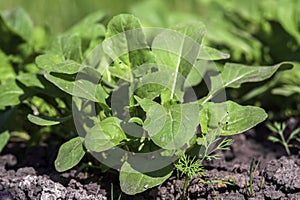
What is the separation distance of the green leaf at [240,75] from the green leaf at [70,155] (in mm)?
532

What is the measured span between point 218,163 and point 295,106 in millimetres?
815

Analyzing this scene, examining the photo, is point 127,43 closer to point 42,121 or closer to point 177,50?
point 177,50

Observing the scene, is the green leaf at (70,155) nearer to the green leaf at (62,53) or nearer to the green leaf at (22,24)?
the green leaf at (62,53)

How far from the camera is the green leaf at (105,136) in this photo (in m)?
1.57

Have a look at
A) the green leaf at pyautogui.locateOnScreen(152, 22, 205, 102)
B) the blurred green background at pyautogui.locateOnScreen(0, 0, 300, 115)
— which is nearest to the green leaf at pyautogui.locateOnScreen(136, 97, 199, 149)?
the green leaf at pyautogui.locateOnScreen(152, 22, 205, 102)

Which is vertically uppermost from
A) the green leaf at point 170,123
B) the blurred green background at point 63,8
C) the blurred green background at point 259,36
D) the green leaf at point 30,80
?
the green leaf at point 170,123

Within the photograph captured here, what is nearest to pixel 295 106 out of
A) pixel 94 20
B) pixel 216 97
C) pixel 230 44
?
pixel 230 44

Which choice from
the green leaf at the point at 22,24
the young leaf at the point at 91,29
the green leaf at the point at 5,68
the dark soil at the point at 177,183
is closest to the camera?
the dark soil at the point at 177,183

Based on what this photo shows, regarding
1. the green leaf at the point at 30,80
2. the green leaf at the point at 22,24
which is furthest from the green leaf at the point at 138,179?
the green leaf at the point at 22,24

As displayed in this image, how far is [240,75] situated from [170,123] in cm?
52

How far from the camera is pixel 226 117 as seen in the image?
1674mm

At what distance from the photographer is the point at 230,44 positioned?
8.71 ft

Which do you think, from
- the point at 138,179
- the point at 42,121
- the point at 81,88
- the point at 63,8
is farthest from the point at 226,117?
the point at 63,8

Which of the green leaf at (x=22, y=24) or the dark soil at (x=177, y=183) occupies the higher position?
the green leaf at (x=22, y=24)
